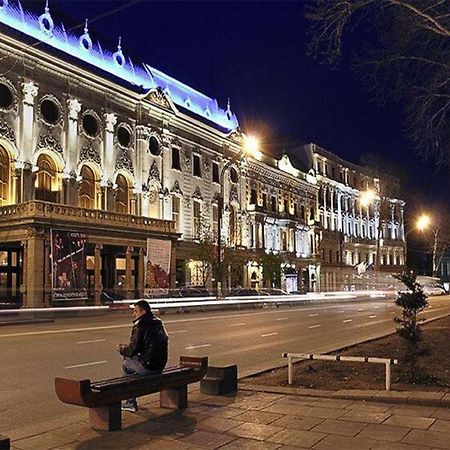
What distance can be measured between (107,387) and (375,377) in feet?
18.6

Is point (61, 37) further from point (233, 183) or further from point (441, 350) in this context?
point (441, 350)

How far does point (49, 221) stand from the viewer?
34156 millimetres

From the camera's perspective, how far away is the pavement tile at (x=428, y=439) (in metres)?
6.39


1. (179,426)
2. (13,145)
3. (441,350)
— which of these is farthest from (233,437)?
(13,145)

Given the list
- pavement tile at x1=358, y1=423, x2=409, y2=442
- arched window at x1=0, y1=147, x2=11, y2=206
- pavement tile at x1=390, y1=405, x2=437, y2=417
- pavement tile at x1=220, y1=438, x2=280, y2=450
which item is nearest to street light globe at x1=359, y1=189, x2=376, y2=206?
arched window at x1=0, y1=147, x2=11, y2=206

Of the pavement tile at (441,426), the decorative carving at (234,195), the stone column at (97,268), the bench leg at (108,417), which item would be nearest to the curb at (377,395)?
the pavement tile at (441,426)

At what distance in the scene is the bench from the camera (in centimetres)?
669

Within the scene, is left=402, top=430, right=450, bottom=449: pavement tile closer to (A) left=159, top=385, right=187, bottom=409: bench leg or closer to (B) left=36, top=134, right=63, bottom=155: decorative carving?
(A) left=159, top=385, right=187, bottom=409: bench leg

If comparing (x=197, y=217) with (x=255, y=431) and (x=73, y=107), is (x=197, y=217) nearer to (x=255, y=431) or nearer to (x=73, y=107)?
(x=73, y=107)

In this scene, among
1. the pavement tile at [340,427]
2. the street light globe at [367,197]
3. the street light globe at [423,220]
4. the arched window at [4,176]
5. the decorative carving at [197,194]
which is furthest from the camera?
the street light globe at [367,197]

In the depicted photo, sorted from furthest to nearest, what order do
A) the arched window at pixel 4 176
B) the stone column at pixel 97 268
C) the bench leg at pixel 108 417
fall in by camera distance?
the stone column at pixel 97 268 → the arched window at pixel 4 176 → the bench leg at pixel 108 417

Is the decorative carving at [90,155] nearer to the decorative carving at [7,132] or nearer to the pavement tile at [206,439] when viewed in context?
the decorative carving at [7,132]

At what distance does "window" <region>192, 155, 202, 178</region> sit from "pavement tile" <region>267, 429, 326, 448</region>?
152 ft

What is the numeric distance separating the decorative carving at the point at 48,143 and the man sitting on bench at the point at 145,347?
31.5m
